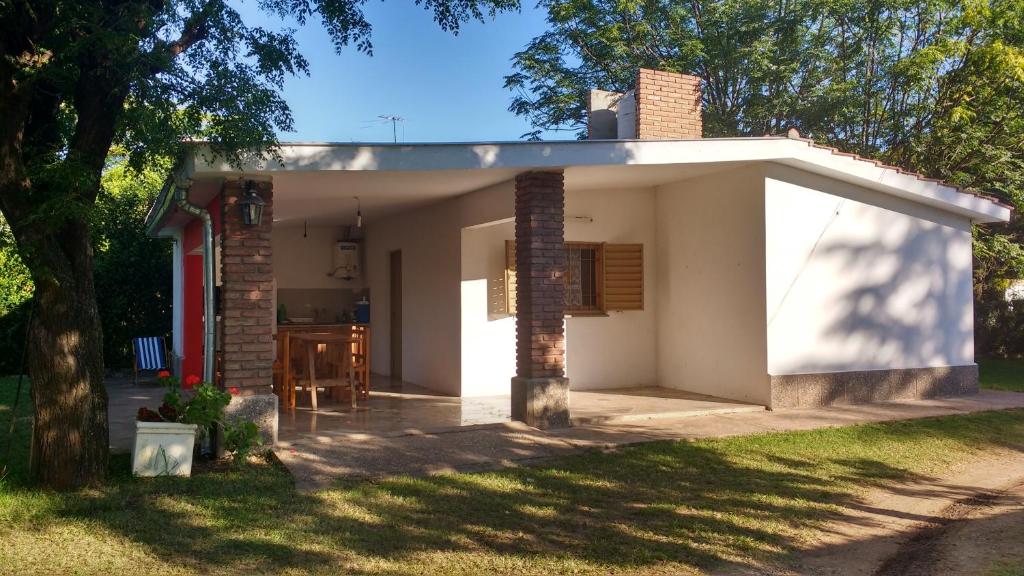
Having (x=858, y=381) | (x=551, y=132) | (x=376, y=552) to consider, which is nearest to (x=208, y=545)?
(x=376, y=552)

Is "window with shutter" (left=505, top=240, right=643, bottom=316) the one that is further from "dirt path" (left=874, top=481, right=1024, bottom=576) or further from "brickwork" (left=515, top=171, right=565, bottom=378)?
"dirt path" (left=874, top=481, right=1024, bottom=576)

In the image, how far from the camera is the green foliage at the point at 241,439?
7012 millimetres

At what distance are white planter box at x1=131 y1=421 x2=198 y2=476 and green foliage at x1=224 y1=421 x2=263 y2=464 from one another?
1.07 feet

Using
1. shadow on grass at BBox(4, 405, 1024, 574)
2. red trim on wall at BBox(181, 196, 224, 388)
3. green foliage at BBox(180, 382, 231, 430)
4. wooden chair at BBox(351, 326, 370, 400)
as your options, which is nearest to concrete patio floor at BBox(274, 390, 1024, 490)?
shadow on grass at BBox(4, 405, 1024, 574)

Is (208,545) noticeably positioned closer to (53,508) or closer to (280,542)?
(280,542)

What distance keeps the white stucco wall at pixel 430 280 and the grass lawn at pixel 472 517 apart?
3795 millimetres

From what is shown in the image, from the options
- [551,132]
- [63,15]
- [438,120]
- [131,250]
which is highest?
[438,120]

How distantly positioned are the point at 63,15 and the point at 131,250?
10.9 metres

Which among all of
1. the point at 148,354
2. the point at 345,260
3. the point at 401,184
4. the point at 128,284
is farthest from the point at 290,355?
the point at 128,284

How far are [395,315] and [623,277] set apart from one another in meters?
4.07

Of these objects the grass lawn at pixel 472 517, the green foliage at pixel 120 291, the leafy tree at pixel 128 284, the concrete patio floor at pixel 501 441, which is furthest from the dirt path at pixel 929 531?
the leafy tree at pixel 128 284

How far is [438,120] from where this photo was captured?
27.5 m

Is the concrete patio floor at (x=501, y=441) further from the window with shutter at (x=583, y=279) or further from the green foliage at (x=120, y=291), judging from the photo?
the green foliage at (x=120, y=291)

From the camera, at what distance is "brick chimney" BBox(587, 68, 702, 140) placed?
11.0 m
